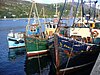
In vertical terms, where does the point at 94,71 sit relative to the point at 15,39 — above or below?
above

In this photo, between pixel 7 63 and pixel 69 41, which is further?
pixel 7 63

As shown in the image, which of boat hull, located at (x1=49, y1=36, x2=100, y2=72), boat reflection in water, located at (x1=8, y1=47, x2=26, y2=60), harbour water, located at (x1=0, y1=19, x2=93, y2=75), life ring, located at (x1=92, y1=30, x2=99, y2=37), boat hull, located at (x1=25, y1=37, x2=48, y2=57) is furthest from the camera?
boat reflection in water, located at (x1=8, y1=47, x2=26, y2=60)

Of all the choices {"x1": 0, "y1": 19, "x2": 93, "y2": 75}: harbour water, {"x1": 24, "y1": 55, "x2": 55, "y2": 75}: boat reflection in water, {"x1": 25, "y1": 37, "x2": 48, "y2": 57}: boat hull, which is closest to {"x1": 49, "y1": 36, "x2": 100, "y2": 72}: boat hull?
{"x1": 0, "y1": 19, "x2": 93, "y2": 75}: harbour water

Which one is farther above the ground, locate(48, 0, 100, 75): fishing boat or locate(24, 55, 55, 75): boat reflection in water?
locate(48, 0, 100, 75): fishing boat

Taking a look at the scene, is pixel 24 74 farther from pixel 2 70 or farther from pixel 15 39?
pixel 15 39

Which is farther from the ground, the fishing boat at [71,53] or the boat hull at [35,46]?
the fishing boat at [71,53]

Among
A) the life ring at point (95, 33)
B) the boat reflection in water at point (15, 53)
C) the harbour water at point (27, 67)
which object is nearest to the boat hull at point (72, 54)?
the harbour water at point (27, 67)

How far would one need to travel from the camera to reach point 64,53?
2188 cm

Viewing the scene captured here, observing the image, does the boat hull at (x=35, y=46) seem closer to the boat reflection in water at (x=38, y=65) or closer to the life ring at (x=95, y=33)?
the boat reflection in water at (x=38, y=65)

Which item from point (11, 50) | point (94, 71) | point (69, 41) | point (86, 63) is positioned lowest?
point (11, 50)

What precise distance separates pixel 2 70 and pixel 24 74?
3046 mm

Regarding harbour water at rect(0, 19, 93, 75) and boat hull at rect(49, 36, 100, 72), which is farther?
harbour water at rect(0, 19, 93, 75)

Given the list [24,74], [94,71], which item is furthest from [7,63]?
[94,71]

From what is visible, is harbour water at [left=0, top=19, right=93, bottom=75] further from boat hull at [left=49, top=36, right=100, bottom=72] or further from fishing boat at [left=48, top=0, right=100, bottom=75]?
boat hull at [left=49, top=36, right=100, bottom=72]
